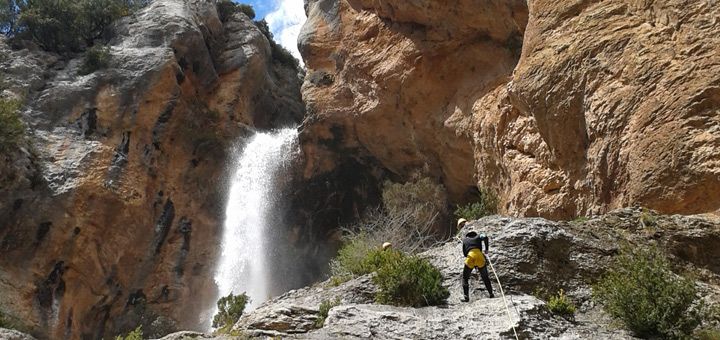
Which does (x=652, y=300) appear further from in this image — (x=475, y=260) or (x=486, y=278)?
(x=475, y=260)

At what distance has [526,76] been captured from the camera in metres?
14.9

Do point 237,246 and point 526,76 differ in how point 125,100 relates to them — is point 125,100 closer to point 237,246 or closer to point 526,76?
point 237,246

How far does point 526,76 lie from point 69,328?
49.6 ft

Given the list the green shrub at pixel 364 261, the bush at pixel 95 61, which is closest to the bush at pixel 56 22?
the bush at pixel 95 61

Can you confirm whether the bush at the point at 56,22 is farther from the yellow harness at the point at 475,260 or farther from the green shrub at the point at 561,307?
the green shrub at the point at 561,307

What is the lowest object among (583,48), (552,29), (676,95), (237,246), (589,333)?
(589,333)

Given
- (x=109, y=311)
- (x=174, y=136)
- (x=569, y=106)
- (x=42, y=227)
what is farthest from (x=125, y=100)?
(x=569, y=106)

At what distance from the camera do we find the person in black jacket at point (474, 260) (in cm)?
912

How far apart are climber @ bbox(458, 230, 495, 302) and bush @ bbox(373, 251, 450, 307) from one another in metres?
0.42

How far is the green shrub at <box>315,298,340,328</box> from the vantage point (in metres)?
9.02

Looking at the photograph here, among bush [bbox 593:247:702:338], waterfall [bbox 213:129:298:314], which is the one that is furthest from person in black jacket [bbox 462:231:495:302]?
waterfall [bbox 213:129:298:314]

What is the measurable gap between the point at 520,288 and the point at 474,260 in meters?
1.04

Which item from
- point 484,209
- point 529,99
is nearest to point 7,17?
point 484,209

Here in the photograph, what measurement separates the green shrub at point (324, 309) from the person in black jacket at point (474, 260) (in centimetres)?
184
